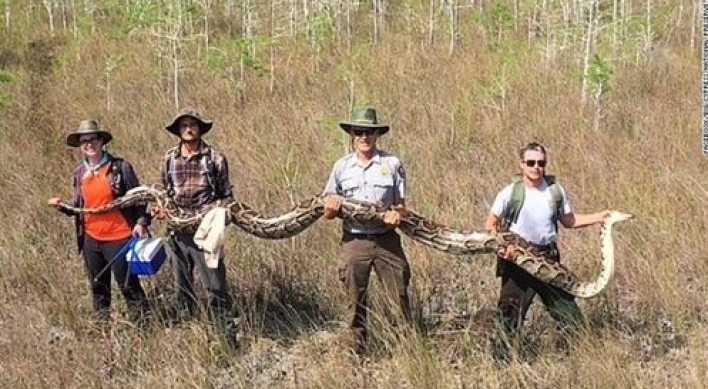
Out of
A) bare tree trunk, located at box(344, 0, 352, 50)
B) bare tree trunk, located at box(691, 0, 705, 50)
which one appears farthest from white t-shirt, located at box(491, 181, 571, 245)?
bare tree trunk, located at box(344, 0, 352, 50)

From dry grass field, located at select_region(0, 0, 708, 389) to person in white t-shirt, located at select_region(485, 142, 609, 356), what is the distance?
208mm

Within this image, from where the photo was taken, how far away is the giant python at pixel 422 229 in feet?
13.7

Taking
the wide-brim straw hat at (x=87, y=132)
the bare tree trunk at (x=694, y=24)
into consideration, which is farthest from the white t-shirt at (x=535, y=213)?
the bare tree trunk at (x=694, y=24)

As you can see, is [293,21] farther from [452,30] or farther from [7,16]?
[7,16]

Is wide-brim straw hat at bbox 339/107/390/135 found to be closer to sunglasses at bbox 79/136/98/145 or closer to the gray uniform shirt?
the gray uniform shirt

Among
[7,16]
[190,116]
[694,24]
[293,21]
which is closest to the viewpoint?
[190,116]

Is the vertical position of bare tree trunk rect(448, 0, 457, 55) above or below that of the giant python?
above

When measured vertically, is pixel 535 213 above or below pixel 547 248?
above

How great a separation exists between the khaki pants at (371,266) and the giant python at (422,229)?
0.51 ft

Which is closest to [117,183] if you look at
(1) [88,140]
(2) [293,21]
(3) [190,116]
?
(1) [88,140]

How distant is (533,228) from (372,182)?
97cm

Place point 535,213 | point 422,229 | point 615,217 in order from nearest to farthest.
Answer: point 615,217
point 535,213
point 422,229

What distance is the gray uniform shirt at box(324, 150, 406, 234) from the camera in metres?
4.35

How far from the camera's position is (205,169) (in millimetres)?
4723
